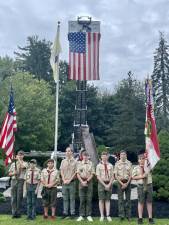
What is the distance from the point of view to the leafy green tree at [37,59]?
69125 millimetres

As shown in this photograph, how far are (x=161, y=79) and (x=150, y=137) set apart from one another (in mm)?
46377

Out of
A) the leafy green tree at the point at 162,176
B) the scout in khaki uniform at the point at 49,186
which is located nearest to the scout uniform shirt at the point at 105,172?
the scout in khaki uniform at the point at 49,186

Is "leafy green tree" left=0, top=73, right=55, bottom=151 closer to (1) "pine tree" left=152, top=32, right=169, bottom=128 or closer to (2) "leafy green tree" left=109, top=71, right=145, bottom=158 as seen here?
(2) "leafy green tree" left=109, top=71, right=145, bottom=158

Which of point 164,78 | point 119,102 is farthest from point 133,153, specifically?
point 164,78

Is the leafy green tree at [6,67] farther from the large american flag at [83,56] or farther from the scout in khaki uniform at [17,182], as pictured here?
the scout in khaki uniform at [17,182]

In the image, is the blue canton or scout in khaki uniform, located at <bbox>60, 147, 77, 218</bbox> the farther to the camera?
the blue canton

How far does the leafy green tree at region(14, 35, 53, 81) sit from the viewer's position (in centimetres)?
6912

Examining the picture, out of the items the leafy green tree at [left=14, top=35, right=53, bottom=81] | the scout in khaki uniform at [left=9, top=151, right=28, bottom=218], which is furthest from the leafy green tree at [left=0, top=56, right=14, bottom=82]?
the scout in khaki uniform at [left=9, top=151, right=28, bottom=218]

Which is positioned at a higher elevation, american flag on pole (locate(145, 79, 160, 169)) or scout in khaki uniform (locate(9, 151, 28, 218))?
american flag on pole (locate(145, 79, 160, 169))

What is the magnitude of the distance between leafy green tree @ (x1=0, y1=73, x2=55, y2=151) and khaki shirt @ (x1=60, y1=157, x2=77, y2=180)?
78.8 feet

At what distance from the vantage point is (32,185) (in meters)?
12.9

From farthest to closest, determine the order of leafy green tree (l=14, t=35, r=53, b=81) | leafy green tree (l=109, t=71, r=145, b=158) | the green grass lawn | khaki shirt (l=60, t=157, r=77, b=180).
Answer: leafy green tree (l=14, t=35, r=53, b=81) < leafy green tree (l=109, t=71, r=145, b=158) < khaki shirt (l=60, t=157, r=77, b=180) < the green grass lawn

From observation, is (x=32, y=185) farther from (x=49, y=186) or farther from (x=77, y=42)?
(x=77, y=42)

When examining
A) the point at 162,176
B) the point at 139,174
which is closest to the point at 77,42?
the point at 162,176
